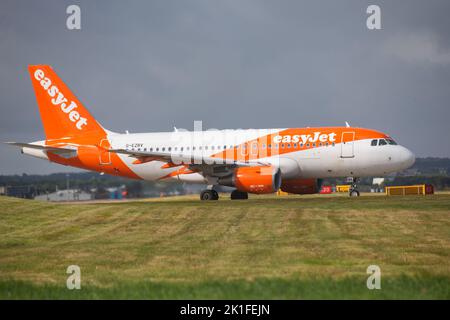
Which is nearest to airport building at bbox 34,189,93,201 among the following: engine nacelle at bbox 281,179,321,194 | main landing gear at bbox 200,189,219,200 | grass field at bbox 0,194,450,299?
main landing gear at bbox 200,189,219,200

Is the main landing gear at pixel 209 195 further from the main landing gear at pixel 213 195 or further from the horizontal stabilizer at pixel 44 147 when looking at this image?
the horizontal stabilizer at pixel 44 147

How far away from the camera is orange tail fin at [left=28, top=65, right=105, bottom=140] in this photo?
1818 inches

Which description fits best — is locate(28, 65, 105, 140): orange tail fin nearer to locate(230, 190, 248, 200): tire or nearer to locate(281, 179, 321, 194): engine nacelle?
locate(230, 190, 248, 200): tire

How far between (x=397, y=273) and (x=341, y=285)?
1.70 metres

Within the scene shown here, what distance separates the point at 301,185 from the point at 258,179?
5261mm

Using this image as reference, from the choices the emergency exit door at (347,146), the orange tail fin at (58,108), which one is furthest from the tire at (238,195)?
the orange tail fin at (58,108)

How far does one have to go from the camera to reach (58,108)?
4638 centimetres

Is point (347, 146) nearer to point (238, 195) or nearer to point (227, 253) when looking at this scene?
point (238, 195)

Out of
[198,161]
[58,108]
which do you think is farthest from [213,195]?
[58,108]

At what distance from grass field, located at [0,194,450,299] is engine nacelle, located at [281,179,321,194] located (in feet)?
46.9

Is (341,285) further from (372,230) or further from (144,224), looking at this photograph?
(144,224)

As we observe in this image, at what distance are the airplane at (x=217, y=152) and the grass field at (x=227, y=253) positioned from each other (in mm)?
12224

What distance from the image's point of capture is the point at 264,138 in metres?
40.7

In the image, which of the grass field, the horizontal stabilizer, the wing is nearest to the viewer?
the grass field
